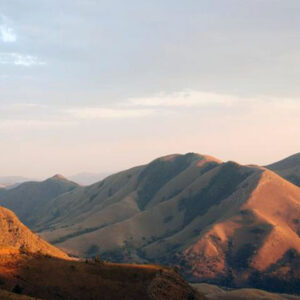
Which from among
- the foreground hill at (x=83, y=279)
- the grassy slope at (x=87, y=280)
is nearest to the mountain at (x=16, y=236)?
the foreground hill at (x=83, y=279)

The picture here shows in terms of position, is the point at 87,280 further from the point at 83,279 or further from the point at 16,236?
the point at 16,236

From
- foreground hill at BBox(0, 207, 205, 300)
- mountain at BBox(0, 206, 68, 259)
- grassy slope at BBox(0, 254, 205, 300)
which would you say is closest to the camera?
foreground hill at BBox(0, 207, 205, 300)

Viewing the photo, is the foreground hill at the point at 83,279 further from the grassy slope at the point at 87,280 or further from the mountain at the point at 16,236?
the mountain at the point at 16,236

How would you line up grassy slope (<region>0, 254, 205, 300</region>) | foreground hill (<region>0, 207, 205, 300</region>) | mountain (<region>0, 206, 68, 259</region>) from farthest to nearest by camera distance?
mountain (<region>0, 206, 68, 259</region>)
grassy slope (<region>0, 254, 205, 300</region>)
foreground hill (<region>0, 207, 205, 300</region>)

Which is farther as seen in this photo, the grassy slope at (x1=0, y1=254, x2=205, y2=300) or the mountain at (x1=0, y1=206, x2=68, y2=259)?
the mountain at (x1=0, y1=206, x2=68, y2=259)

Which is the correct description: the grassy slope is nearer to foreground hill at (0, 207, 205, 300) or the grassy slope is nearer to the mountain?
foreground hill at (0, 207, 205, 300)

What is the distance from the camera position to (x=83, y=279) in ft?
272

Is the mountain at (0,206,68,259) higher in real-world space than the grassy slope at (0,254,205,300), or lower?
lower

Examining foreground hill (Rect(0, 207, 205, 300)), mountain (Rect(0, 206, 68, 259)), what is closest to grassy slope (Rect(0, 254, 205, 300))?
foreground hill (Rect(0, 207, 205, 300))

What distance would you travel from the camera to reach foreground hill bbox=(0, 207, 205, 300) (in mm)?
77000

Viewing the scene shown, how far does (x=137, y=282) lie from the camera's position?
280ft

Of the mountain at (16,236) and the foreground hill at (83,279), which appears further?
the mountain at (16,236)

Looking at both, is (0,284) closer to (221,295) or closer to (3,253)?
(3,253)

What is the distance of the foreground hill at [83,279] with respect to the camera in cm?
7700
